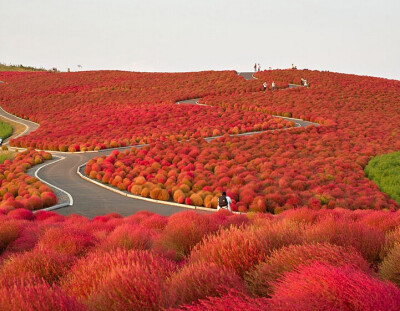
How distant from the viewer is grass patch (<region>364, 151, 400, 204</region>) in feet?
70.1

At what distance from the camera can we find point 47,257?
727 cm

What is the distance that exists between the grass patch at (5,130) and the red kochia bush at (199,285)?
4180 centimetres

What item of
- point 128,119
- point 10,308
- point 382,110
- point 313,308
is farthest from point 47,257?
point 382,110

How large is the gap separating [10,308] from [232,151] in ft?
77.6

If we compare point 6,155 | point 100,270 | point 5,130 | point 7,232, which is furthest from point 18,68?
point 100,270

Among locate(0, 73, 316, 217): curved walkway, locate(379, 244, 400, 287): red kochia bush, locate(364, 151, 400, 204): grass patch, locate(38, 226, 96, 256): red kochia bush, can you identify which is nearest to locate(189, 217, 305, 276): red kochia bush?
locate(379, 244, 400, 287): red kochia bush

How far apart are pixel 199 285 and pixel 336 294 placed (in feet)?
5.17

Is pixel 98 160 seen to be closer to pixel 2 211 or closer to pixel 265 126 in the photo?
pixel 2 211

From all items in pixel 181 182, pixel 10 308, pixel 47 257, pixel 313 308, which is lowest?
pixel 181 182

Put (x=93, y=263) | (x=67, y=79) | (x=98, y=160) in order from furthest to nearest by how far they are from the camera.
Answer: (x=67, y=79) → (x=98, y=160) → (x=93, y=263)

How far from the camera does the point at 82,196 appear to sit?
2045cm

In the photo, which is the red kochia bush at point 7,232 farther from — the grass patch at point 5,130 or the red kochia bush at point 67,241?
the grass patch at point 5,130

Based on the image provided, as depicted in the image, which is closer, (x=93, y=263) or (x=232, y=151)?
(x=93, y=263)

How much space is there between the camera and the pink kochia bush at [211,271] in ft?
13.9
